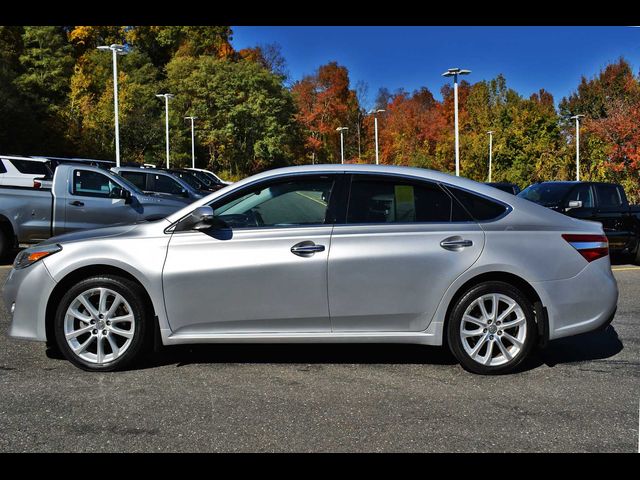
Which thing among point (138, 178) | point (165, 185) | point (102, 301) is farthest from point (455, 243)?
point (138, 178)

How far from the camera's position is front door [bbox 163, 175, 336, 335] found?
4988mm

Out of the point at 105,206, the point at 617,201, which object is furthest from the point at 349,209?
the point at 617,201

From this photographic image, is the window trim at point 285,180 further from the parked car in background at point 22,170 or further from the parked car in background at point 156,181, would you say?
the parked car in background at point 156,181

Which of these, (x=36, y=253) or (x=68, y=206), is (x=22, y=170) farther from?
(x=36, y=253)

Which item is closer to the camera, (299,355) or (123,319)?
(123,319)

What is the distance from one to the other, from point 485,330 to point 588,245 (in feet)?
3.48

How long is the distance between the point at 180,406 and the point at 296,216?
1692 millimetres

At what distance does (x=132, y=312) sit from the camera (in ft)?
16.7

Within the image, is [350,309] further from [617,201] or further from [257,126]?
[257,126]

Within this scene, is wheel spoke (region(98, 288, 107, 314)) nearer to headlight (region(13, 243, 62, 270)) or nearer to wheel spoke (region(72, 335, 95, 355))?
wheel spoke (region(72, 335, 95, 355))

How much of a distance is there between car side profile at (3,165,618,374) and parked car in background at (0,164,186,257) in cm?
640

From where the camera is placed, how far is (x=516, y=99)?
7000cm
